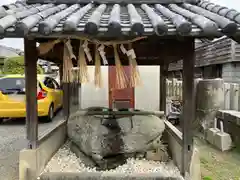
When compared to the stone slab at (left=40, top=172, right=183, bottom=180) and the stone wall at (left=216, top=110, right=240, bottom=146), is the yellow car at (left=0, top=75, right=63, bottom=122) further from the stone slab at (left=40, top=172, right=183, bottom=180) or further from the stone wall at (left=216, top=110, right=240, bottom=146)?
the stone wall at (left=216, top=110, right=240, bottom=146)

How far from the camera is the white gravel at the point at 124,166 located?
404 cm

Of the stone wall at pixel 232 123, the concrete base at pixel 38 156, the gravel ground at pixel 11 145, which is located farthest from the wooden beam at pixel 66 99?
the stone wall at pixel 232 123

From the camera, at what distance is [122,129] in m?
4.60

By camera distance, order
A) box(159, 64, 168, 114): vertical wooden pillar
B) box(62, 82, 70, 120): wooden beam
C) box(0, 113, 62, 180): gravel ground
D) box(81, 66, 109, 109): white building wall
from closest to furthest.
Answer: box(0, 113, 62, 180): gravel ground → box(62, 82, 70, 120): wooden beam → box(159, 64, 168, 114): vertical wooden pillar → box(81, 66, 109, 109): white building wall

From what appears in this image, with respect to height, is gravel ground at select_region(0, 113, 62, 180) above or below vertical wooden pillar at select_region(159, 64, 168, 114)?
below

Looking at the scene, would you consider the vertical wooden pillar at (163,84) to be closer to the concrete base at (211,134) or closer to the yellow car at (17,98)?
the concrete base at (211,134)

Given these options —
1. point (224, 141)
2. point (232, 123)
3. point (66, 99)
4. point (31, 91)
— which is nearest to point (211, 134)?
point (224, 141)

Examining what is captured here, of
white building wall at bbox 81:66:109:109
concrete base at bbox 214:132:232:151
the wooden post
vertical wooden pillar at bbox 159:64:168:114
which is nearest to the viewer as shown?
the wooden post

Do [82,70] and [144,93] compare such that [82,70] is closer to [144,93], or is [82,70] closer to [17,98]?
[17,98]

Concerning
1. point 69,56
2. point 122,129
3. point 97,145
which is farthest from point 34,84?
point 122,129

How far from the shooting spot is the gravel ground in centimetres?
462

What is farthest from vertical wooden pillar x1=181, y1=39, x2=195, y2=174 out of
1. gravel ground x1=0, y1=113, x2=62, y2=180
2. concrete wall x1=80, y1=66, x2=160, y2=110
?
concrete wall x1=80, y1=66, x2=160, y2=110

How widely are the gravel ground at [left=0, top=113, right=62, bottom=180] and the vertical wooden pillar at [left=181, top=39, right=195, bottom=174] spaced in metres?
3.27

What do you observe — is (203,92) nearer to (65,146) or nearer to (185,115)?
(185,115)
